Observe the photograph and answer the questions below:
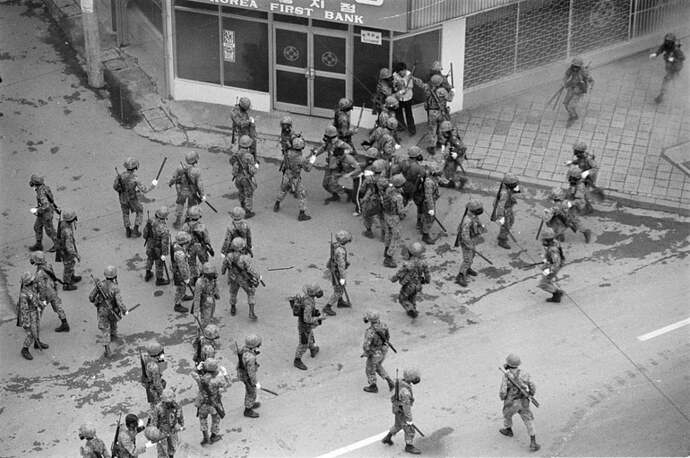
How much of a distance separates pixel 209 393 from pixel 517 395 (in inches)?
193

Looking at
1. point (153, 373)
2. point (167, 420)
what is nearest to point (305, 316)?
point (153, 373)

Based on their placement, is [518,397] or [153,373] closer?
[518,397]

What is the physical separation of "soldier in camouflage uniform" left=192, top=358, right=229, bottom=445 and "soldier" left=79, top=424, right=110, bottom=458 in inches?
74.6

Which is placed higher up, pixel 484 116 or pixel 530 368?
pixel 484 116

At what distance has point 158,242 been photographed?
2852 centimetres

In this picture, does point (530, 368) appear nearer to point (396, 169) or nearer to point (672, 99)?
point (396, 169)

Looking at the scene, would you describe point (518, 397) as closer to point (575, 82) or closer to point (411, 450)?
point (411, 450)

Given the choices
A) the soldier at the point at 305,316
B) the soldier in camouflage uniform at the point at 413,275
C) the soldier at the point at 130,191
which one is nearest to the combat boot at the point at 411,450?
the soldier at the point at 305,316

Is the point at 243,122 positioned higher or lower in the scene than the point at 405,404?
higher

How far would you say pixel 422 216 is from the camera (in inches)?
1191

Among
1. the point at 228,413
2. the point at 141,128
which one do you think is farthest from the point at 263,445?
the point at 141,128

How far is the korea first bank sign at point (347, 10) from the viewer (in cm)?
A: 3189

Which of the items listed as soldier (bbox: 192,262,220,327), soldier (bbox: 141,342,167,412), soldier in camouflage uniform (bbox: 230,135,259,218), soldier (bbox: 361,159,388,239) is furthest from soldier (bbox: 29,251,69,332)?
soldier (bbox: 361,159,388,239)

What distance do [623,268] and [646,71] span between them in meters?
7.56
